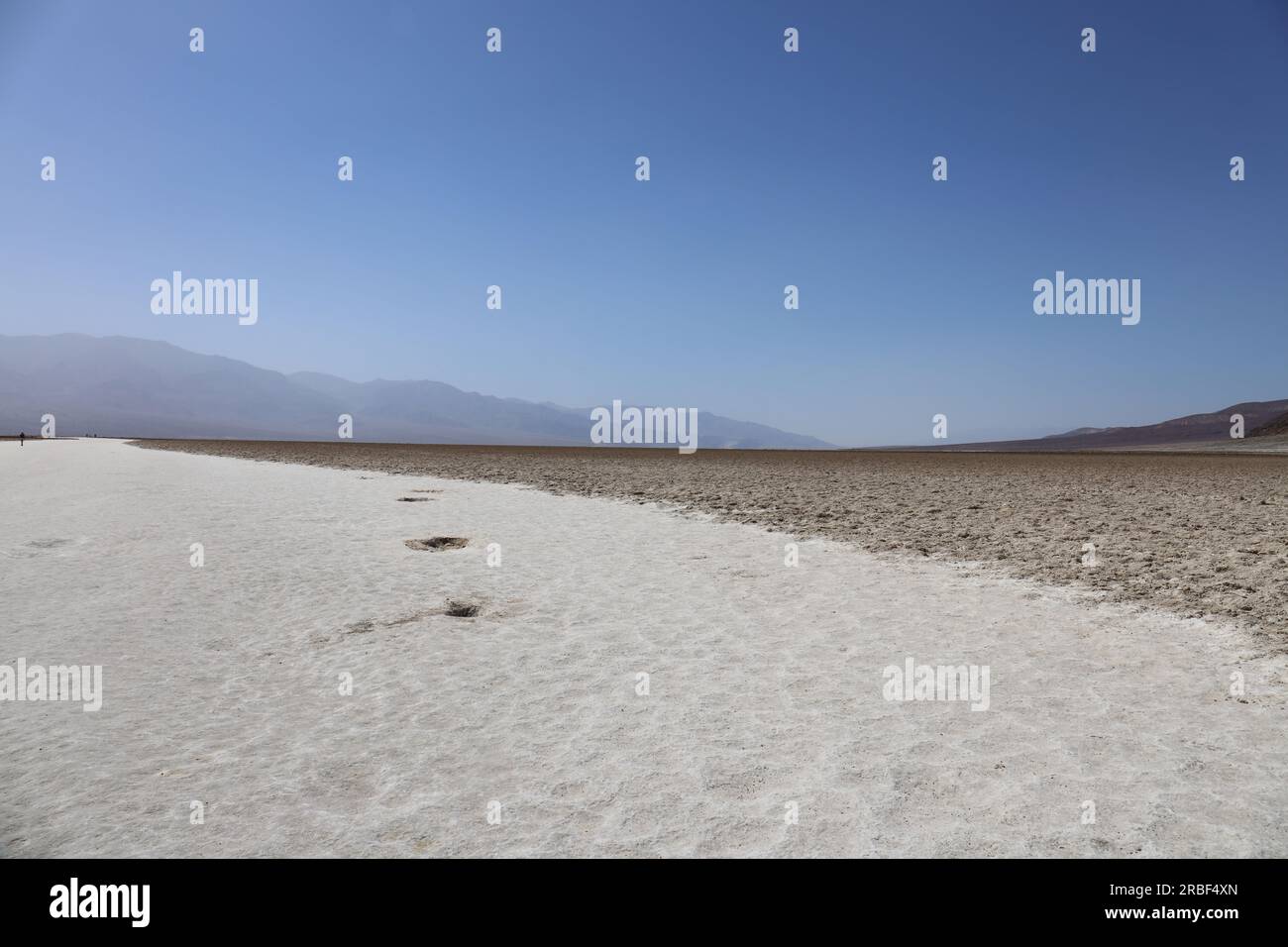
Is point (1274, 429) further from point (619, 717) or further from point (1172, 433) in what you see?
point (619, 717)

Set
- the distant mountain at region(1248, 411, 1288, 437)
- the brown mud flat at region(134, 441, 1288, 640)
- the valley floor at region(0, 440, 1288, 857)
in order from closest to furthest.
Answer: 1. the valley floor at region(0, 440, 1288, 857)
2. the brown mud flat at region(134, 441, 1288, 640)
3. the distant mountain at region(1248, 411, 1288, 437)

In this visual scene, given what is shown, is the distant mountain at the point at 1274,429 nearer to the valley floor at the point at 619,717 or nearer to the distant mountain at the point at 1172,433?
the distant mountain at the point at 1172,433

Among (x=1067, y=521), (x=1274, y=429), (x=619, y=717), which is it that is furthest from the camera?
(x=1274, y=429)

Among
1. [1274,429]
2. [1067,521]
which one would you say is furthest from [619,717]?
[1274,429]

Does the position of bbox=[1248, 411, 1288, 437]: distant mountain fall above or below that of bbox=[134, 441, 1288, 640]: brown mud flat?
above

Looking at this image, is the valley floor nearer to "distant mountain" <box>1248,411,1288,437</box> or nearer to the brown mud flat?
the brown mud flat

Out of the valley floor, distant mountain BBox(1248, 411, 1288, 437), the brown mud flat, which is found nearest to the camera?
the valley floor

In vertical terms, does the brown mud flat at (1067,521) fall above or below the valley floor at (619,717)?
above

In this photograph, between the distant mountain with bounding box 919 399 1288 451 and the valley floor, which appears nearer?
the valley floor

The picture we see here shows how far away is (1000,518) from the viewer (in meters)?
16.9

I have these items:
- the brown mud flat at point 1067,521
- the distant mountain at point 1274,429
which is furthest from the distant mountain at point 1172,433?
the brown mud flat at point 1067,521

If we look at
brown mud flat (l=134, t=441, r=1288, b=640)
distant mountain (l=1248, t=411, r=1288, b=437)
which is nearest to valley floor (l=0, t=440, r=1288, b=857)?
brown mud flat (l=134, t=441, r=1288, b=640)

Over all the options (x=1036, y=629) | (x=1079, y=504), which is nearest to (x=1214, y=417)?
(x=1079, y=504)

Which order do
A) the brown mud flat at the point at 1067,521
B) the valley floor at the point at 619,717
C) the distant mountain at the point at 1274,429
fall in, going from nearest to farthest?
1. the valley floor at the point at 619,717
2. the brown mud flat at the point at 1067,521
3. the distant mountain at the point at 1274,429
